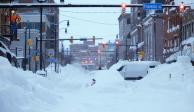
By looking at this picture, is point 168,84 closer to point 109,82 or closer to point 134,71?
point 109,82

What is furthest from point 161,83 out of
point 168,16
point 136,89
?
point 168,16

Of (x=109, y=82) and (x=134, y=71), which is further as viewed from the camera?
(x=134, y=71)

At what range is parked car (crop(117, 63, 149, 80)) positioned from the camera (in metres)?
43.6

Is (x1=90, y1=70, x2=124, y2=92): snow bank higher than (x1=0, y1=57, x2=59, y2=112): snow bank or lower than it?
lower

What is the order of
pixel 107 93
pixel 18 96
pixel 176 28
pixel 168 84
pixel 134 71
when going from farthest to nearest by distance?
pixel 176 28 < pixel 134 71 < pixel 168 84 < pixel 107 93 < pixel 18 96

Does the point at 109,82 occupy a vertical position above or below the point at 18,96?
below

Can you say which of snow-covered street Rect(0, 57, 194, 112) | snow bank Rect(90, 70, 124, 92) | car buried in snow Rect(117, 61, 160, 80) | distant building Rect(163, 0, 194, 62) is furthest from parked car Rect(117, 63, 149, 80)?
distant building Rect(163, 0, 194, 62)

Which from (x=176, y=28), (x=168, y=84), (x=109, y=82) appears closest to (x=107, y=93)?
(x=109, y=82)

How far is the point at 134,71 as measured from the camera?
44094 millimetres

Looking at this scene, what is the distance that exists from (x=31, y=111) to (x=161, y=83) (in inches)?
682

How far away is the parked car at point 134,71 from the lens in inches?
1716

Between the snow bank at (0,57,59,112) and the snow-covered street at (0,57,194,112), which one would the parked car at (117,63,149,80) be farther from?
the snow bank at (0,57,59,112)

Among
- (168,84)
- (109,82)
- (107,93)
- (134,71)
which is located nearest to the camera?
(107,93)

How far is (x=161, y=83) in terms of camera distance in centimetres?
3272
